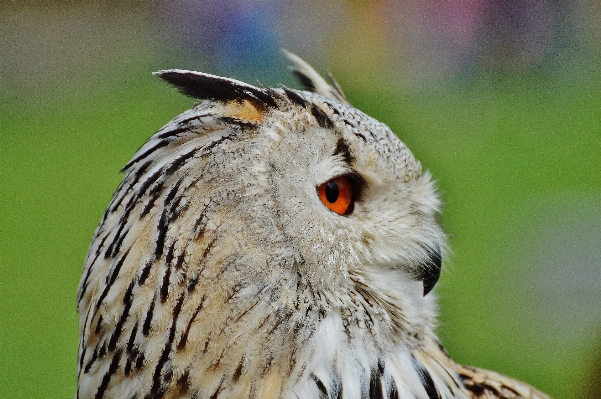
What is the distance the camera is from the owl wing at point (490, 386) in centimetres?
111

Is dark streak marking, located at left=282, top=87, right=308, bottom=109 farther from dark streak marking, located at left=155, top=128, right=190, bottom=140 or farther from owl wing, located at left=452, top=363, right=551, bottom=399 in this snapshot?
owl wing, located at left=452, top=363, right=551, bottom=399

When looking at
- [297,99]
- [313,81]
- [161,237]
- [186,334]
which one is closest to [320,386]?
[186,334]

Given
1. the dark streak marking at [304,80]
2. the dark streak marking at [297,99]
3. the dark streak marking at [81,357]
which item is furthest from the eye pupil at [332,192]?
the dark streak marking at [81,357]

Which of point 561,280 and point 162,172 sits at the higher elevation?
point 561,280

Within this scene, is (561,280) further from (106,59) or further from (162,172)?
(106,59)

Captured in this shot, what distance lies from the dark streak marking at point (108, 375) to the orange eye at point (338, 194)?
37cm

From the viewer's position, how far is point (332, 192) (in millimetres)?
858

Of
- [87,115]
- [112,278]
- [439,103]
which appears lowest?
[112,278]

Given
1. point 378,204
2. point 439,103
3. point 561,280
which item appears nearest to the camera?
A: point 378,204

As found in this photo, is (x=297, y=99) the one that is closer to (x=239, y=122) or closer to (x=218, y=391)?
(x=239, y=122)

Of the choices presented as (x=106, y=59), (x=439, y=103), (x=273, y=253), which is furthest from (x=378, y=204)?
(x=106, y=59)

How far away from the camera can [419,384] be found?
0.93m

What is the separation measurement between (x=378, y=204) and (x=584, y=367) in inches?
35.8

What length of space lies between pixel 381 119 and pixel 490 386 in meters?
0.61
